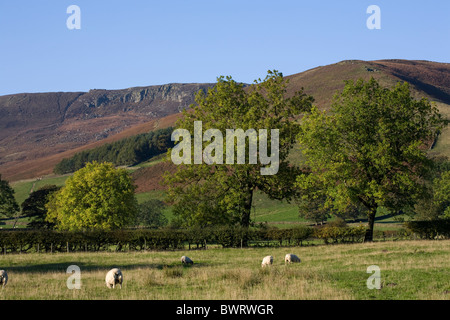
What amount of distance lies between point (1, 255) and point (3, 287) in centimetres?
2177

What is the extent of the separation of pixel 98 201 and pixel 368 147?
40819 mm

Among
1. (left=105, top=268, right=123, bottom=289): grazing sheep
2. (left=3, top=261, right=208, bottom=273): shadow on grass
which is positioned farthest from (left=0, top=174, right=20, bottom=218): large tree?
(left=105, top=268, right=123, bottom=289): grazing sheep

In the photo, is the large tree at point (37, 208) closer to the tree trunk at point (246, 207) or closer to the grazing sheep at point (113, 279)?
the tree trunk at point (246, 207)

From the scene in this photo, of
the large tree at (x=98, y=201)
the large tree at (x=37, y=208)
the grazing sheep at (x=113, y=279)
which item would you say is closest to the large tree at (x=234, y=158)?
the large tree at (x=98, y=201)

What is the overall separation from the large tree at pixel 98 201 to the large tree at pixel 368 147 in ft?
105

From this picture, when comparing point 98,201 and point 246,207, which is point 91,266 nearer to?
point 246,207

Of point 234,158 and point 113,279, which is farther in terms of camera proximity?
point 234,158

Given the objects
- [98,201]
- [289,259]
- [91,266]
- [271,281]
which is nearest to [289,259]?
[289,259]

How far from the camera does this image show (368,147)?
4200 cm

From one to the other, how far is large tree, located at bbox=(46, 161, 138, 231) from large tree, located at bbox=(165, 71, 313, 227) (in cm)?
2153

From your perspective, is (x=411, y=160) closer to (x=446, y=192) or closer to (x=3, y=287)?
(x=3, y=287)

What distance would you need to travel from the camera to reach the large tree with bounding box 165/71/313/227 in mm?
45375
